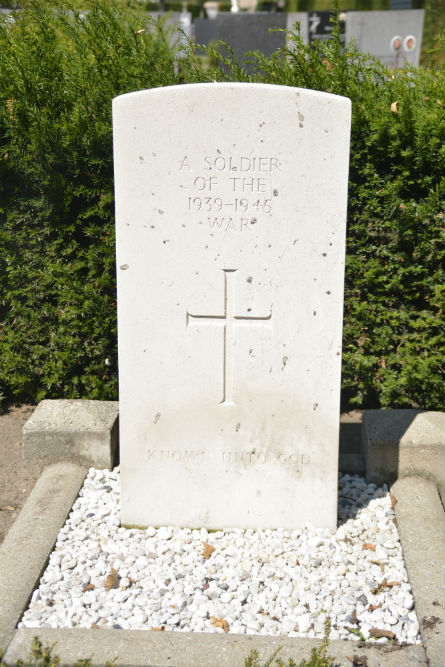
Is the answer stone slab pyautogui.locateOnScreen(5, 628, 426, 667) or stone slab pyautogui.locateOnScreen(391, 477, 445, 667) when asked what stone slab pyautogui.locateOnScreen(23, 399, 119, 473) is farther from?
stone slab pyautogui.locateOnScreen(391, 477, 445, 667)

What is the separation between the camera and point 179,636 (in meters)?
2.36

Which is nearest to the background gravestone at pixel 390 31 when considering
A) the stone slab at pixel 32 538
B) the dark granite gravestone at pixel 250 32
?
the dark granite gravestone at pixel 250 32

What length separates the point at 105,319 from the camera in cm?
395

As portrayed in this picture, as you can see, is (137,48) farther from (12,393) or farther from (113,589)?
(113,589)

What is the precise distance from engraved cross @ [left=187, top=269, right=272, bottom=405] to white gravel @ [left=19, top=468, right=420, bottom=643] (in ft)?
2.45

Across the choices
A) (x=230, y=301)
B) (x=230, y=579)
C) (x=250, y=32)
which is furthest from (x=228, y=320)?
(x=250, y=32)

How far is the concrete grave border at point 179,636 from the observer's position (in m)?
2.24

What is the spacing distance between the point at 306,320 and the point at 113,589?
51.9 inches

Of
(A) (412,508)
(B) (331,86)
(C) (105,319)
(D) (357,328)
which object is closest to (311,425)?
(A) (412,508)

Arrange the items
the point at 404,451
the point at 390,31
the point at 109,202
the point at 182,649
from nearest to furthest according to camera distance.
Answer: the point at 182,649 < the point at 404,451 < the point at 109,202 < the point at 390,31

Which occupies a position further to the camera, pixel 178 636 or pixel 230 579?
pixel 230 579

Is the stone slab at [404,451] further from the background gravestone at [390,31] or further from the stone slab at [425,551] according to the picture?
the background gravestone at [390,31]

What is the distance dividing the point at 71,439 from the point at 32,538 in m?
0.68

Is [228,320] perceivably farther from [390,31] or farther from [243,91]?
[390,31]
